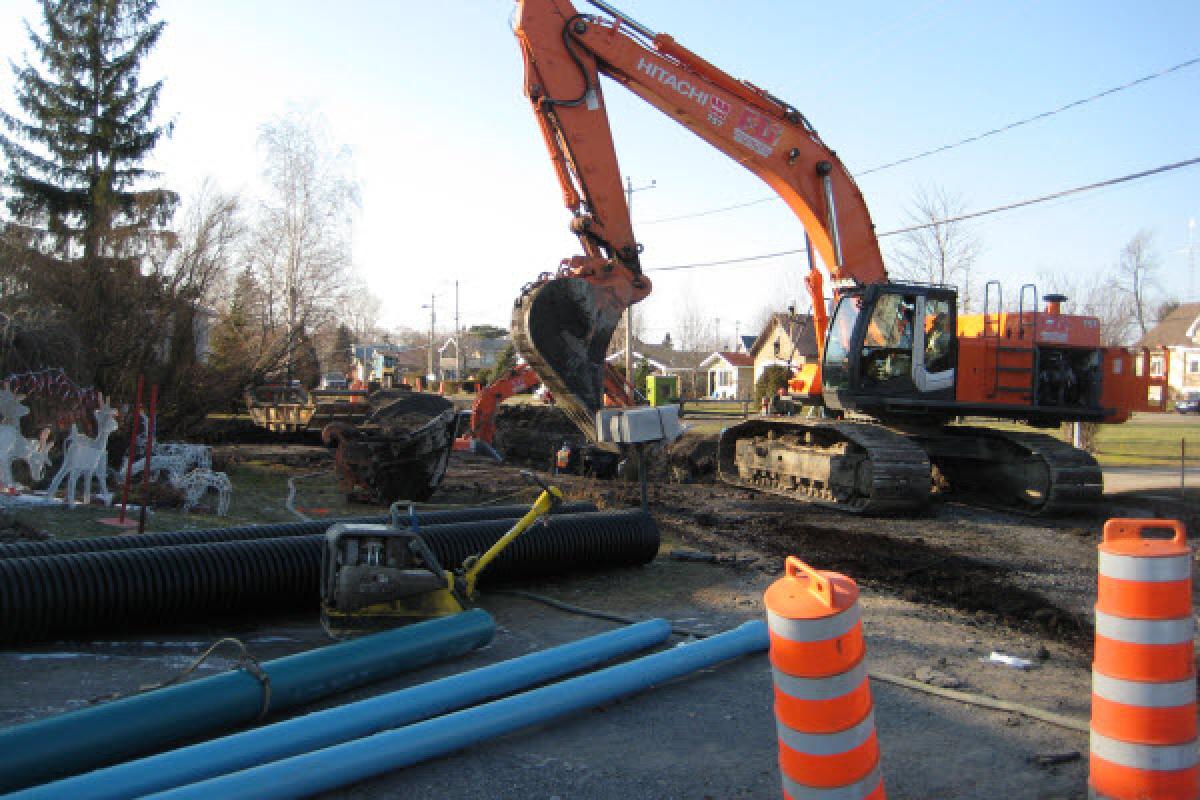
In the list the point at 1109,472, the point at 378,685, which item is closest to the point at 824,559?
the point at 378,685

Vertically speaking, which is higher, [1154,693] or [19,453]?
[19,453]

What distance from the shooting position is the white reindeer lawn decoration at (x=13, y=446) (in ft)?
32.0

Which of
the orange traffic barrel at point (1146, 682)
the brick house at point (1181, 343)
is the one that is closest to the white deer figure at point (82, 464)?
the orange traffic barrel at point (1146, 682)

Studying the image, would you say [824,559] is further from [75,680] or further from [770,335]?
[770,335]

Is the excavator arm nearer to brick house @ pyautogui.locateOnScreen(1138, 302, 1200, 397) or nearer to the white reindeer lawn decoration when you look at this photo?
the white reindeer lawn decoration

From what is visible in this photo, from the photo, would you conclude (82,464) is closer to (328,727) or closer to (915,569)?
(328,727)

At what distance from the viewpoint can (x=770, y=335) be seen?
7075cm

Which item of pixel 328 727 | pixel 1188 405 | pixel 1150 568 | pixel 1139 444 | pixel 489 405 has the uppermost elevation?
pixel 489 405

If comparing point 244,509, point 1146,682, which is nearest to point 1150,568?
point 1146,682

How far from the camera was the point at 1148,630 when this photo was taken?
346 cm

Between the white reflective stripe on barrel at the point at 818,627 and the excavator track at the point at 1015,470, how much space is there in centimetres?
1005

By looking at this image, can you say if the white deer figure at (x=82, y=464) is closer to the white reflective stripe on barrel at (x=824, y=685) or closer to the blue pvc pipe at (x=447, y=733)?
the blue pvc pipe at (x=447, y=733)

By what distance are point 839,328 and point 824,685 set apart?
1035 centimetres

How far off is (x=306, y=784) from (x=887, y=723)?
2.80 meters
